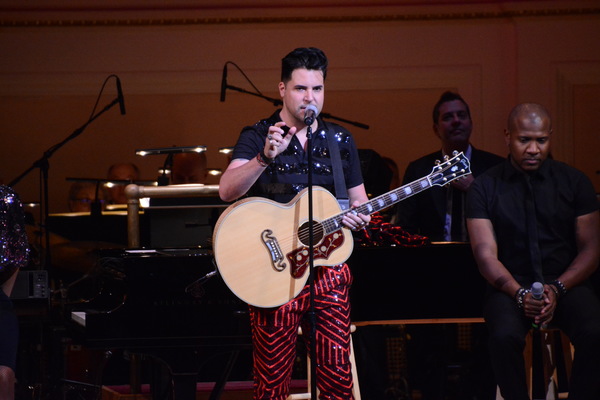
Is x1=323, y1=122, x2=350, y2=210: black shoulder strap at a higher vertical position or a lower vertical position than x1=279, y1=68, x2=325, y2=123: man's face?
lower

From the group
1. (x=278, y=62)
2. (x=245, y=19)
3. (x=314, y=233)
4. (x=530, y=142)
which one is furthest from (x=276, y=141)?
(x=245, y=19)

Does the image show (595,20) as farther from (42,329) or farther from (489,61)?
(42,329)

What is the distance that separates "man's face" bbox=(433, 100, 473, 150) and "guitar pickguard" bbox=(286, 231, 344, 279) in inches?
89.0

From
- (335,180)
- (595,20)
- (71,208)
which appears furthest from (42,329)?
(595,20)

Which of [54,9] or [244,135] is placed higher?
[54,9]

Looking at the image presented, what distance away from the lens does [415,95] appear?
9086 mm

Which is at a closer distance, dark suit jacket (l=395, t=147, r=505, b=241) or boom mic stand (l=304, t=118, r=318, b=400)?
boom mic stand (l=304, t=118, r=318, b=400)

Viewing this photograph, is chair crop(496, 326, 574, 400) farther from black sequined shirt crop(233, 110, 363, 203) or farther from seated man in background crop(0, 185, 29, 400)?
seated man in background crop(0, 185, 29, 400)

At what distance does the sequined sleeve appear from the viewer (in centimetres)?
427

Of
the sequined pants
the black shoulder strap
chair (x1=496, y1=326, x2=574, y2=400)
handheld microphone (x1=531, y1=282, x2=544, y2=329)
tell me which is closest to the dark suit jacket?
chair (x1=496, y1=326, x2=574, y2=400)

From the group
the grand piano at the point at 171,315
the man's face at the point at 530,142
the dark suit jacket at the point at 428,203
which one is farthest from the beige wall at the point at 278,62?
the grand piano at the point at 171,315

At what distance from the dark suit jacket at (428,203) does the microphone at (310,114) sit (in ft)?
6.76

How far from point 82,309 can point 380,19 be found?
5216 millimetres

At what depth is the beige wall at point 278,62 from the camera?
29.0ft
